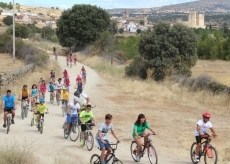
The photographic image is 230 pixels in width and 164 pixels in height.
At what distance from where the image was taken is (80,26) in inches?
2689

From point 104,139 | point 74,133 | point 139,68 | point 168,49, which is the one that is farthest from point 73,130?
point 139,68

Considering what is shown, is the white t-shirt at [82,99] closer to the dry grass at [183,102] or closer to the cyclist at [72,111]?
the cyclist at [72,111]

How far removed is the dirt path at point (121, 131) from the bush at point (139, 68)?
23.3 feet

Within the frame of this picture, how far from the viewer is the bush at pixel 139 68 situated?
128ft

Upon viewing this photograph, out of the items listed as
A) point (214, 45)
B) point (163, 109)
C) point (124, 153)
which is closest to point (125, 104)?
point (163, 109)

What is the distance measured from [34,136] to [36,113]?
3.59ft

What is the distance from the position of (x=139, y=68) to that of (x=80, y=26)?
99.0ft

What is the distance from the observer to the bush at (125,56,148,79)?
1538 inches

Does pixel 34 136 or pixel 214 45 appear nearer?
pixel 34 136

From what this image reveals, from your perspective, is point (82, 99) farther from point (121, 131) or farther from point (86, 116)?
point (86, 116)

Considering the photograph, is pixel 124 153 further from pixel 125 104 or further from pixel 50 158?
pixel 125 104

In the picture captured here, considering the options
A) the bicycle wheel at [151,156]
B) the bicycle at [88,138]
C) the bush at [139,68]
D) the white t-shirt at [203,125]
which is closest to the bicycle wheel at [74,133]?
the bicycle at [88,138]

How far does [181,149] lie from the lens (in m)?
16.1

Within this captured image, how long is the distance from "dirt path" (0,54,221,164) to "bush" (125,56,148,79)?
711cm
